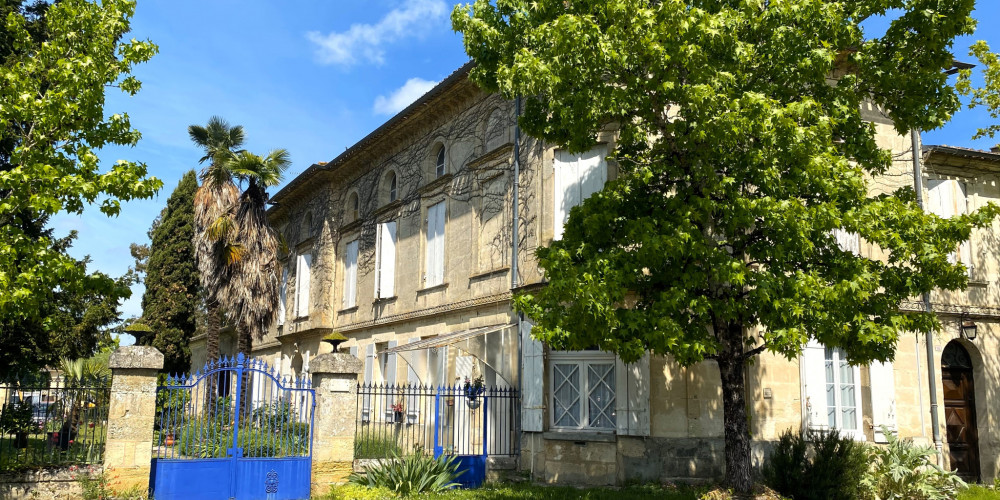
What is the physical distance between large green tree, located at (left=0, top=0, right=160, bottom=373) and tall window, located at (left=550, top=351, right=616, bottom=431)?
287 inches

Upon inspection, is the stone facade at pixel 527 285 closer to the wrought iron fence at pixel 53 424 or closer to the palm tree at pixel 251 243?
the palm tree at pixel 251 243

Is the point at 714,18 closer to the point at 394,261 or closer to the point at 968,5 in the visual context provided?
the point at 968,5

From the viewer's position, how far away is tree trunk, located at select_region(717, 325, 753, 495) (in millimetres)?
10008

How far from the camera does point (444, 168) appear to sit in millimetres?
18703

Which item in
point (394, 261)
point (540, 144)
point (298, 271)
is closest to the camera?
point (540, 144)

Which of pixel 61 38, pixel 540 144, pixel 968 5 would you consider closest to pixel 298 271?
pixel 540 144

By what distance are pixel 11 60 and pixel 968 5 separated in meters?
14.1

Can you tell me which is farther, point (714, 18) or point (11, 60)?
point (11, 60)

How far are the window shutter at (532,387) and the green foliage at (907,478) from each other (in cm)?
533

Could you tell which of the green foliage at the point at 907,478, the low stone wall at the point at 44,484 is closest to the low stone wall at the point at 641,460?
the green foliage at the point at 907,478

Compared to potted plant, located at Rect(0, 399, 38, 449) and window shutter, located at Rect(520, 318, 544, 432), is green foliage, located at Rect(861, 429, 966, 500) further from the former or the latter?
potted plant, located at Rect(0, 399, 38, 449)

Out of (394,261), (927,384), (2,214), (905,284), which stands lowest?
(927,384)

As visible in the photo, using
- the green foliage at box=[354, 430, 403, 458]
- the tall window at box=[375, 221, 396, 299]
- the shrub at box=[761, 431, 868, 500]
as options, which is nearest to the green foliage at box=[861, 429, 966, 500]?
the shrub at box=[761, 431, 868, 500]

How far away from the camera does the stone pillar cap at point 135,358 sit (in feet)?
35.0
